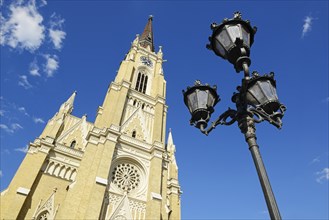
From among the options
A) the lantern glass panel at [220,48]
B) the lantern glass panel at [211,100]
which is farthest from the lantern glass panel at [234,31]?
the lantern glass panel at [211,100]

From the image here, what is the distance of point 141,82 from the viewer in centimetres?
2880

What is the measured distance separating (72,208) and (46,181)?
19.0 ft

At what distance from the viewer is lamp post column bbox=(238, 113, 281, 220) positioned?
113 inches

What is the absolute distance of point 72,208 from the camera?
15.5m

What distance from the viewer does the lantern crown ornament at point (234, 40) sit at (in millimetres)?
3900

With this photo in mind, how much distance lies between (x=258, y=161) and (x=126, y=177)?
1771cm

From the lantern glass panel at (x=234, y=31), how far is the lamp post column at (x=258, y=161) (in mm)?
1260

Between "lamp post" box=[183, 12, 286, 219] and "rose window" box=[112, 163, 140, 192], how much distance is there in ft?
53.2

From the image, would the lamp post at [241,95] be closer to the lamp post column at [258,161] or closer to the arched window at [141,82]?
the lamp post column at [258,161]

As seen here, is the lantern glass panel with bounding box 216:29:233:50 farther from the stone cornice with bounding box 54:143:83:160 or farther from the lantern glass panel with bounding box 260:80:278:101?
the stone cornice with bounding box 54:143:83:160

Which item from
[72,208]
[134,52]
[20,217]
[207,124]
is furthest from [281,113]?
[134,52]

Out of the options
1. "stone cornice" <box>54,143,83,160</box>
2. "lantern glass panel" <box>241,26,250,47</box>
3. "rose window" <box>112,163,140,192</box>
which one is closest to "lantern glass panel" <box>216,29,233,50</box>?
"lantern glass panel" <box>241,26,250,47</box>

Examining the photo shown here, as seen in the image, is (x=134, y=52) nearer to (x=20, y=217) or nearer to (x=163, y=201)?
(x=163, y=201)

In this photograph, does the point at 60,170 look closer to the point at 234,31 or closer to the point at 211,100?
the point at 211,100
